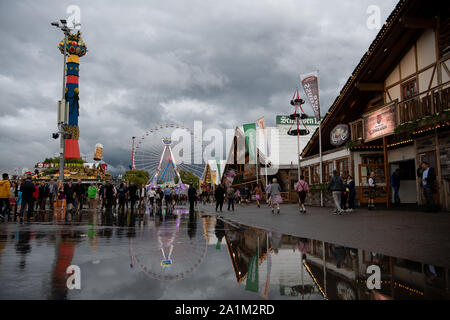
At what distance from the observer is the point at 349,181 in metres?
16.8

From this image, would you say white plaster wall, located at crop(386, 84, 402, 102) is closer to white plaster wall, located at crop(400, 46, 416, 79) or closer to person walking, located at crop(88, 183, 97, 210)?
white plaster wall, located at crop(400, 46, 416, 79)

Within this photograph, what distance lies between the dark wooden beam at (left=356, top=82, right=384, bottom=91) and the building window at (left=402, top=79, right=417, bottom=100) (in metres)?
1.55

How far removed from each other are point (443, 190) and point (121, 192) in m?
16.8

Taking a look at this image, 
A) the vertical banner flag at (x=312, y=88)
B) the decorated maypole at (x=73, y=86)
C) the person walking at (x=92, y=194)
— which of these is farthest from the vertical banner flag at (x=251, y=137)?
the decorated maypole at (x=73, y=86)

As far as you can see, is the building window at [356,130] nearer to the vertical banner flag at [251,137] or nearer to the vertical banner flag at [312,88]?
the vertical banner flag at [312,88]

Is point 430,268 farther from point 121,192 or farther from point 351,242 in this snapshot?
point 121,192

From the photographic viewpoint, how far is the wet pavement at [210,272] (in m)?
3.33

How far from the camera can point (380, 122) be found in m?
17.3

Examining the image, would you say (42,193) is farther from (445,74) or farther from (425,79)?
(445,74)

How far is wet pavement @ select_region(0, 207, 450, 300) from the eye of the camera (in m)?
3.33

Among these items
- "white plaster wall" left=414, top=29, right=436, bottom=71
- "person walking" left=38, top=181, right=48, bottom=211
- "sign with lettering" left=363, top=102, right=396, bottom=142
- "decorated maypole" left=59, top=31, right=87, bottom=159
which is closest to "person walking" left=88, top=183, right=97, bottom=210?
"person walking" left=38, top=181, right=48, bottom=211

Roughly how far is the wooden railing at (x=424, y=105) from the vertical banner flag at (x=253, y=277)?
1215cm

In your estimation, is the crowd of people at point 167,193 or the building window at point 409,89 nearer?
the crowd of people at point 167,193
